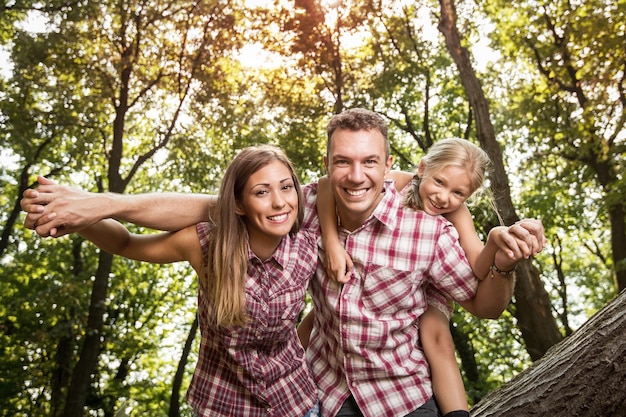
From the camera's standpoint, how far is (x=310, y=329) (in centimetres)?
348

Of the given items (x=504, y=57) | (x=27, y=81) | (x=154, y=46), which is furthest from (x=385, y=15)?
(x=27, y=81)

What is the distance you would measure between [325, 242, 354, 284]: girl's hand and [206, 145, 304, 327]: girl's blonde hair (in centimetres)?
29

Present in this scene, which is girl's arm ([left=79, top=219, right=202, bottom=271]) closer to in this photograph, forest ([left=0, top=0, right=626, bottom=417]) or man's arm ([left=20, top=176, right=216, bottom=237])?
man's arm ([left=20, top=176, right=216, bottom=237])

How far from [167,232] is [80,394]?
1003 centimetres

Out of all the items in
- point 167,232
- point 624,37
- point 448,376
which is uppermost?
point 624,37

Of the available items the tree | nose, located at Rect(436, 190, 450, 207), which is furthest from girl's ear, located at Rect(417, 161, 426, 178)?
the tree

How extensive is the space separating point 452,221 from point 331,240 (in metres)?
0.66

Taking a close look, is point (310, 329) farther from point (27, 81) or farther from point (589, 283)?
point (589, 283)

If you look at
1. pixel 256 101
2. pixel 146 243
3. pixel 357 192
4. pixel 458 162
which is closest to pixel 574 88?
pixel 256 101

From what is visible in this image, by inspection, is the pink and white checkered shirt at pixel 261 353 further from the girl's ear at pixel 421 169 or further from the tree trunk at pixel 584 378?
the tree trunk at pixel 584 378

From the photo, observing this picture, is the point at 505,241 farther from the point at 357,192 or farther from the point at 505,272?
the point at 357,192

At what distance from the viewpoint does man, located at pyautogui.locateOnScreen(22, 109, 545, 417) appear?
286cm

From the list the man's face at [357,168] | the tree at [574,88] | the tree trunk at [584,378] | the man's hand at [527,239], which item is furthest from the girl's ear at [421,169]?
the tree at [574,88]

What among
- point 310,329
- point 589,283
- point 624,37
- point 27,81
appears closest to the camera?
point 310,329
